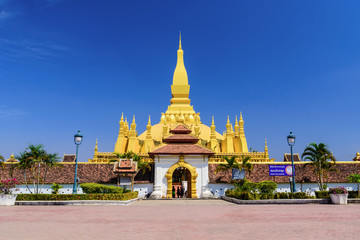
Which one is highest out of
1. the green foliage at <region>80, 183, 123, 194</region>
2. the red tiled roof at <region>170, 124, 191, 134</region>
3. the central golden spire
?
the central golden spire

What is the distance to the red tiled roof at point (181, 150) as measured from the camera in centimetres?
3131

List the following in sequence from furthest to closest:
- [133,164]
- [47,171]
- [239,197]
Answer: [47,171], [133,164], [239,197]

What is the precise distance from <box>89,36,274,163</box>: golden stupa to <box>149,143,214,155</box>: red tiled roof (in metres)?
6.40

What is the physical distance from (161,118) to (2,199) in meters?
32.5

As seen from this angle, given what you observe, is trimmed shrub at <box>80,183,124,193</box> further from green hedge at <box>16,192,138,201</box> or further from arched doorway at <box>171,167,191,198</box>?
arched doorway at <box>171,167,191,198</box>

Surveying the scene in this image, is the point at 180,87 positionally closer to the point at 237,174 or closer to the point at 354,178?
the point at 237,174

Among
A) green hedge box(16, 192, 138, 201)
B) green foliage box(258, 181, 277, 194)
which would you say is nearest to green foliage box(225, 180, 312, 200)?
green foliage box(258, 181, 277, 194)

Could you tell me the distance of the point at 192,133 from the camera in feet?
151

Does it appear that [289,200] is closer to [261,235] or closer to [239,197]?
[239,197]

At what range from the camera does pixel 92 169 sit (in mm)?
33844

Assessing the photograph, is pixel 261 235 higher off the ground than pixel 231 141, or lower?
lower

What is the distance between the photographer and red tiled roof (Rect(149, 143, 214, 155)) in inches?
1233

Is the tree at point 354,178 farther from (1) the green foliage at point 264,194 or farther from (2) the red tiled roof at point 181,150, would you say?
(2) the red tiled roof at point 181,150

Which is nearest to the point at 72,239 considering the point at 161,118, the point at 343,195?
the point at 343,195
